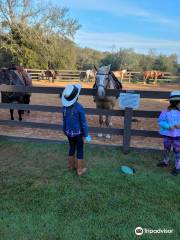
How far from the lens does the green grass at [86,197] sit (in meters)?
3.38

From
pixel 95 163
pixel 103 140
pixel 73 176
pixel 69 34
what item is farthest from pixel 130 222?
pixel 69 34

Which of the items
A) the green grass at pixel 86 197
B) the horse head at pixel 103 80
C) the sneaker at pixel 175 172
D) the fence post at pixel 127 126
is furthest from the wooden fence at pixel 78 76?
the sneaker at pixel 175 172

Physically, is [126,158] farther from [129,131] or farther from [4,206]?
[4,206]

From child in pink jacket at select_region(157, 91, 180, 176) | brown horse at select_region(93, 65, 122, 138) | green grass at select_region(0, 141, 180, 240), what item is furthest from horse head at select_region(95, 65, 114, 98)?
child in pink jacket at select_region(157, 91, 180, 176)

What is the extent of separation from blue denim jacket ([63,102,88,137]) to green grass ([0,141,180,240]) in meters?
0.68

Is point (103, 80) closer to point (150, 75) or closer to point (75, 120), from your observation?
point (75, 120)

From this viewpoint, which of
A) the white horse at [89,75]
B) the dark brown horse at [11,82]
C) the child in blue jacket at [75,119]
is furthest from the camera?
the white horse at [89,75]

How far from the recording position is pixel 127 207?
12.6 feet

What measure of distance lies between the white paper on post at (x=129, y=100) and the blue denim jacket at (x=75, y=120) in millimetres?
1182

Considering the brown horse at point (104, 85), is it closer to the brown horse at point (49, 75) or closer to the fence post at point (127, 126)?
the fence post at point (127, 126)

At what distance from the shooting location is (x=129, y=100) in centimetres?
562

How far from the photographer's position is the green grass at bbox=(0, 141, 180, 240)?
3.38 metres

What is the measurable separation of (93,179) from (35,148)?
1.74 meters

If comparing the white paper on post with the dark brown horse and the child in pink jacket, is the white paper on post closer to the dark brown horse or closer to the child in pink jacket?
the child in pink jacket
